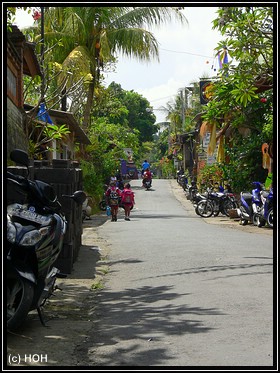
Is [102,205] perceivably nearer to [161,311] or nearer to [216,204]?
[216,204]

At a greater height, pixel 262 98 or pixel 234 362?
pixel 262 98

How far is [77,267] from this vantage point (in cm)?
1217

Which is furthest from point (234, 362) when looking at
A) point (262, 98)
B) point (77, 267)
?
point (262, 98)

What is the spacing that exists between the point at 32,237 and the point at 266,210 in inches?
601

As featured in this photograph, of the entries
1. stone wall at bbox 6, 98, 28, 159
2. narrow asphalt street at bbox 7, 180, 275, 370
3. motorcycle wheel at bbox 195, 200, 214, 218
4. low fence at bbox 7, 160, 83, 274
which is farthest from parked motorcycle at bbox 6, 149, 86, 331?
motorcycle wheel at bbox 195, 200, 214, 218

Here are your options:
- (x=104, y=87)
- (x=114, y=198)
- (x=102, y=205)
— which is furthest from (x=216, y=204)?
(x=104, y=87)

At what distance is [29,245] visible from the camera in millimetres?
6438

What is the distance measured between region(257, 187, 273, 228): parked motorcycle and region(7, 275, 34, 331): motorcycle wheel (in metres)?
15.0

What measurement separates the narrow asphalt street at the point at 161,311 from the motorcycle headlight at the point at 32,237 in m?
0.94

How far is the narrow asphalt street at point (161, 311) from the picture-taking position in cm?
597

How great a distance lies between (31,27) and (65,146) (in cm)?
532

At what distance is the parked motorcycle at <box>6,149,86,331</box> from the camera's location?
6398 millimetres

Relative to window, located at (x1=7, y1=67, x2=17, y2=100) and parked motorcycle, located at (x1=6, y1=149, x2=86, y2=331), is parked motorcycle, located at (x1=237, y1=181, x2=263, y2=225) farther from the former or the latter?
parked motorcycle, located at (x1=6, y1=149, x2=86, y2=331)
